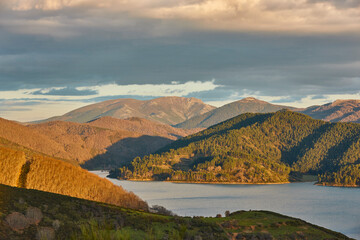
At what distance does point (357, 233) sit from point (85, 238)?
17672 cm

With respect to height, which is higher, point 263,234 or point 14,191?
point 14,191

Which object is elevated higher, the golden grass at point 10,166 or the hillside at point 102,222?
the golden grass at point 10,166

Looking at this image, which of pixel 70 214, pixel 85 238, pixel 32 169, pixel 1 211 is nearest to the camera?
pixel 85 238

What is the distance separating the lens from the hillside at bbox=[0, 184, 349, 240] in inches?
2172

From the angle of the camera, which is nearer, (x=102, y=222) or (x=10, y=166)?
(x=102, y=222)

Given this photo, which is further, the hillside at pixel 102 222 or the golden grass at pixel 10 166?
the golden grass at pixel 10 166

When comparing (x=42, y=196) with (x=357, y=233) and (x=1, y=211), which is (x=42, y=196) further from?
(x=357, y=233)

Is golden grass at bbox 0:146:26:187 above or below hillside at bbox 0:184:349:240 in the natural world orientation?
above

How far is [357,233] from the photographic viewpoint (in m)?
178

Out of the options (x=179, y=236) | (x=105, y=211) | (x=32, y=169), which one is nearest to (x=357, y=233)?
(x=105, y=211)

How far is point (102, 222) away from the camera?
5916cm

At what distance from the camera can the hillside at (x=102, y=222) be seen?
55.2 m

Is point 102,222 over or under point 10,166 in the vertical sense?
under

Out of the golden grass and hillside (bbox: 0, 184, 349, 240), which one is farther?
the golden grass
